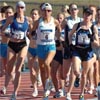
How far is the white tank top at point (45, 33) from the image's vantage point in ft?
37.7

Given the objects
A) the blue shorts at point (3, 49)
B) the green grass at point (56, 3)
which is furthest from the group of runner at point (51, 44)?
the green grass at point (56, 3)

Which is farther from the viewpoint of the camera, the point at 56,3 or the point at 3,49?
the point at 56,3

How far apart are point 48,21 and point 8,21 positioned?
2.90 feet

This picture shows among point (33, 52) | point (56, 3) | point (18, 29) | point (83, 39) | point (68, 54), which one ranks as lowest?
point (56, 3)

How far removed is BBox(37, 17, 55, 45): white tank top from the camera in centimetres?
1149

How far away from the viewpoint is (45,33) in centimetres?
1150

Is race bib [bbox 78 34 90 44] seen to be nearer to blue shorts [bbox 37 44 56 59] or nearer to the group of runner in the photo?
the group of runner

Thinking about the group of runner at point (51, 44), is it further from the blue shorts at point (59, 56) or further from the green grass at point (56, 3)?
the green grass at point (56, 3)

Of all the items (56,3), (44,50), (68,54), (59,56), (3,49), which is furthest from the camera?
(56,3)

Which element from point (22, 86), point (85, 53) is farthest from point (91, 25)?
point (22, 86)

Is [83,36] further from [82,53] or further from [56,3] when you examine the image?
[56,3]

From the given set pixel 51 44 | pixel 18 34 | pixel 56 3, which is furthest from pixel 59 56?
pixel 56 3

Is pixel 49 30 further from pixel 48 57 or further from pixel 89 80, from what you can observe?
pixel 89 80

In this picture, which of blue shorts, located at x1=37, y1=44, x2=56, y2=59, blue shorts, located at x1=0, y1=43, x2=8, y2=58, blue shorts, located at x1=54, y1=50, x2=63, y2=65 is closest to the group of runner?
blue shorts, located at x1=37, y1=44, x2=56, y2=59
